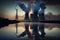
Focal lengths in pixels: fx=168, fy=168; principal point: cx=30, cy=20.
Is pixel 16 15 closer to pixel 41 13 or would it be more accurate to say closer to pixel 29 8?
pixel 29 8

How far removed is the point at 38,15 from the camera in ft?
21.7

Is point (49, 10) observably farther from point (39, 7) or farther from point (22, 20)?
point (22, 20)

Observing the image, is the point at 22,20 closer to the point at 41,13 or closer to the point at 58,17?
the point at 41,13

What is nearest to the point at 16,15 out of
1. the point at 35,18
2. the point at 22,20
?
the point at 22,20

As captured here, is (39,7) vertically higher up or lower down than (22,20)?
higher up

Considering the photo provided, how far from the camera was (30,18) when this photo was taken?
675 centimetres

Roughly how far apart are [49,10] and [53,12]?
196 mm

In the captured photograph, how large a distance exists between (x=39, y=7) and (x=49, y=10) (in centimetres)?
47

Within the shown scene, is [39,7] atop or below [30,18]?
atop

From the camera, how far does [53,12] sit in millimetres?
6855

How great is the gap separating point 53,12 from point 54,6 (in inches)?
11.1

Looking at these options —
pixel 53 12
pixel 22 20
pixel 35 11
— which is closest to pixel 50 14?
pixel 53 12

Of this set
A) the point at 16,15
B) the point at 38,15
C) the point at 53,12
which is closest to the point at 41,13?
the point at 38,15

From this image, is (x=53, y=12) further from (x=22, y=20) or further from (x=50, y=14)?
(x=22, y=20)
